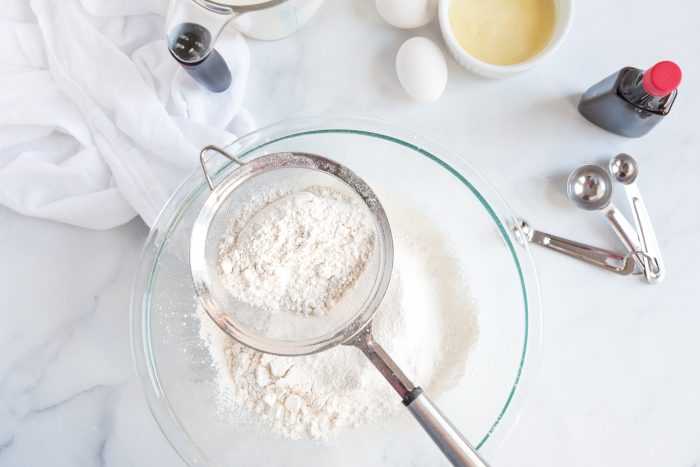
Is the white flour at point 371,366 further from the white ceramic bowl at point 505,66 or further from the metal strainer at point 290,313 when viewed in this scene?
the white ceramic bowl at point 505,66

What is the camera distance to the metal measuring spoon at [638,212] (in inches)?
46.3

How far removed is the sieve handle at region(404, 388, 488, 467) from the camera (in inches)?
35.3

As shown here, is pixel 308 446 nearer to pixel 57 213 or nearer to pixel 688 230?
pixel 57 213

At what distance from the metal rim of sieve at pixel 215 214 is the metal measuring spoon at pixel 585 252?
12.9 inches

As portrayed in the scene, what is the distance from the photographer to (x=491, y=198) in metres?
1.13

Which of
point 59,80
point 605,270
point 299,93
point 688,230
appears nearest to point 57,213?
point 59,80

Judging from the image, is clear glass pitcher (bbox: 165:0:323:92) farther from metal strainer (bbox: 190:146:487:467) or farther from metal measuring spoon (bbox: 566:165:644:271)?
metal measuring spoon (bbox: 566:165:644:271)

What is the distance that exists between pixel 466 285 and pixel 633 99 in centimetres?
45

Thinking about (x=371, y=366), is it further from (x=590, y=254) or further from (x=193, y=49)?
(x=193, y=49)

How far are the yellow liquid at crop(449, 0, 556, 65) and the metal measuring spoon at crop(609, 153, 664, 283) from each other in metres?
0.28

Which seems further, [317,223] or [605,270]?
[605,270]

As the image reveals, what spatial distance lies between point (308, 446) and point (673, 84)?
2.88 feet

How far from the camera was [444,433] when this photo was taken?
0.91 meters

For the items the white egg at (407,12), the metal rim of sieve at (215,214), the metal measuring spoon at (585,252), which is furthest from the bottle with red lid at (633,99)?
the metal rim of sieve at (215,214)
